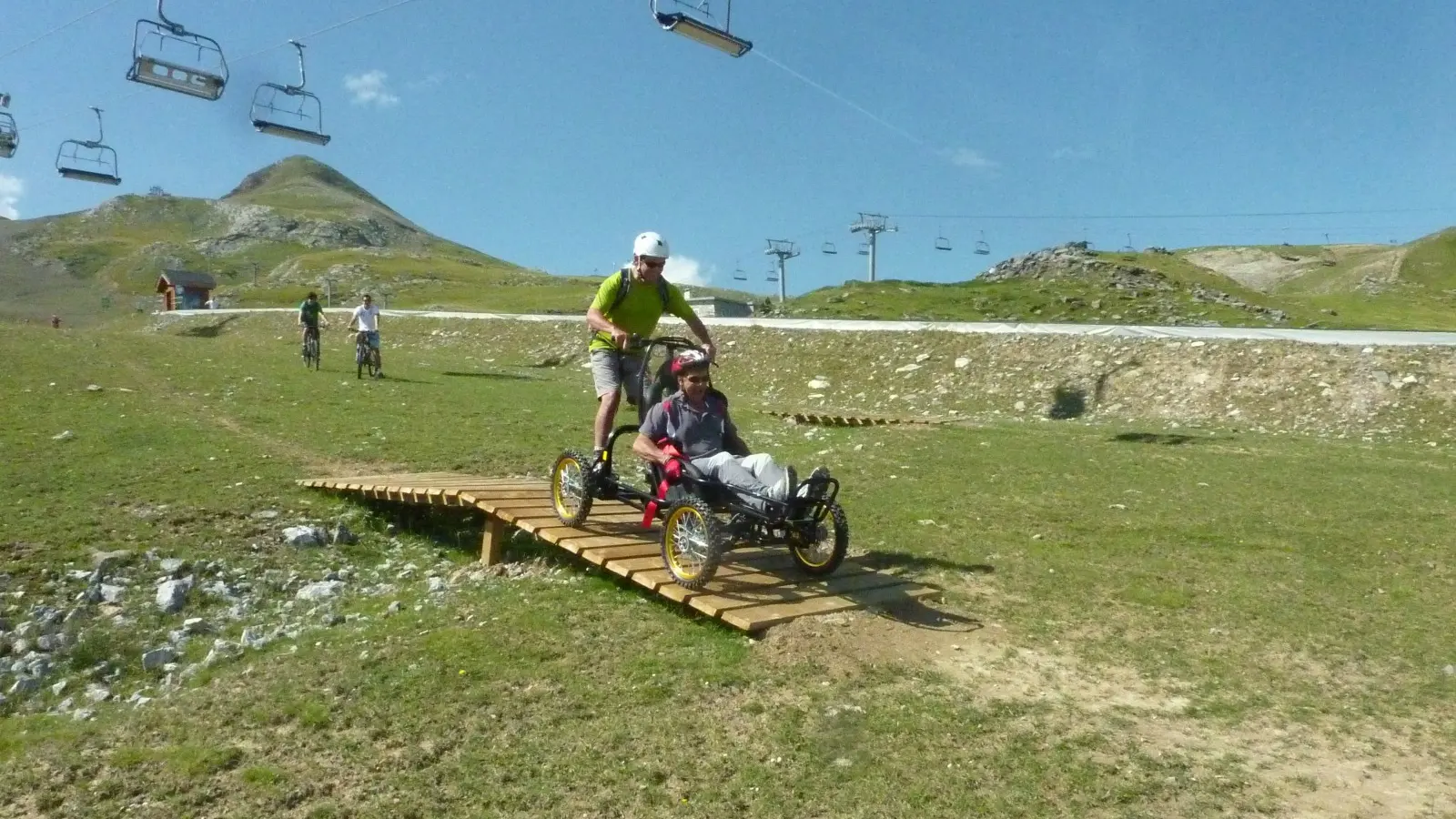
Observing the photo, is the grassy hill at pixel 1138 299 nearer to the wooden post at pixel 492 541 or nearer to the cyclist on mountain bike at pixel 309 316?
the cyclist on mountain bike at pixel 309 316

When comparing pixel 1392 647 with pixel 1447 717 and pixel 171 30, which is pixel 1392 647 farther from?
pixel 171 30

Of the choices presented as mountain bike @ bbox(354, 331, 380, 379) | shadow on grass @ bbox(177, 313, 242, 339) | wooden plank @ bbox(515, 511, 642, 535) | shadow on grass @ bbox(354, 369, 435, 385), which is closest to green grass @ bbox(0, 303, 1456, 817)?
wooden plank @ bbox(515, 511, 642, 535)

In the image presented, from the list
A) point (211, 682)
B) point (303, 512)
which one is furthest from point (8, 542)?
point (211, 682)

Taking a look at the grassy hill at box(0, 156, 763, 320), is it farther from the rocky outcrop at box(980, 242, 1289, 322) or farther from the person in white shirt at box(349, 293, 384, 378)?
the person in white shirt at box(349, 293, 384, 378)

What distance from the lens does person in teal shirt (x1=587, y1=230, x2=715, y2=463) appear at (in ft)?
25.3

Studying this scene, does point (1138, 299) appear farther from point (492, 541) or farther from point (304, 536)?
point (304, 536)

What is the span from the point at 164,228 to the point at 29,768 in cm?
21921

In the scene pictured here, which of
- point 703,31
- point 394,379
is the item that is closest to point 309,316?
point 394,379

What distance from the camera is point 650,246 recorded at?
25.2 ft

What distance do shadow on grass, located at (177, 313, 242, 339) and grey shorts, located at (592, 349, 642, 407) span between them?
43.0m

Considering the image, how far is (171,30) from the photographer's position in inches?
588

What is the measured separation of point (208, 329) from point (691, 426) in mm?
46363

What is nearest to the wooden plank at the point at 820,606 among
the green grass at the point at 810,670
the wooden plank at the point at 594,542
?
the green grass at the point at 810,670

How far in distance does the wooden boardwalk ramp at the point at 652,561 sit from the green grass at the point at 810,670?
210 mm
